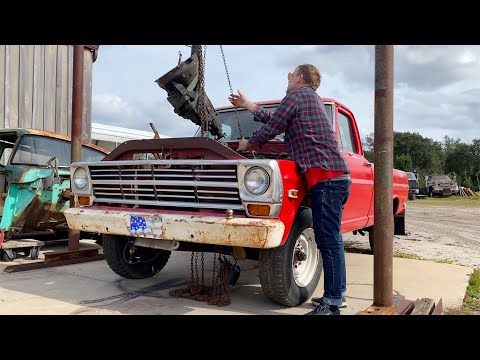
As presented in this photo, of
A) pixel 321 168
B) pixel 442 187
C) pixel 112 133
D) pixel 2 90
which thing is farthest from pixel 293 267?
pixel 442 187

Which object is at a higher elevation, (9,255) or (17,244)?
(17,244)

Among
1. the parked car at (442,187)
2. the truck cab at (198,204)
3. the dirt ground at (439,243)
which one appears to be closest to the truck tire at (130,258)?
the truck cab at (198,204)

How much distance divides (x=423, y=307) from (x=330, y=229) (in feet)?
3.24

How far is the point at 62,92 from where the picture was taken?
1081 cm

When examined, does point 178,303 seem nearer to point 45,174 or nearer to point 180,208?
point 180,208

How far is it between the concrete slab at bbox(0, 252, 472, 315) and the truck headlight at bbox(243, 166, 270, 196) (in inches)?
41.9

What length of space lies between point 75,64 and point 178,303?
3.55 meters

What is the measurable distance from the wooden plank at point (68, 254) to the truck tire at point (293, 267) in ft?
10.0

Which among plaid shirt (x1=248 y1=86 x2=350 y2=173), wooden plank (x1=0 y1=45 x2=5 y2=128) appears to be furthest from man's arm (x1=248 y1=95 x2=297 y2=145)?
wooden plank (x1=0 y1=45 x2=5 y2=128)

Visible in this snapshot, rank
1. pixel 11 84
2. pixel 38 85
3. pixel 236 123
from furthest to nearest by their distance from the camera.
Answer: pixel 38 85
pixel 11 84
pixel 236 123

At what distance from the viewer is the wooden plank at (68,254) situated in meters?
5.28

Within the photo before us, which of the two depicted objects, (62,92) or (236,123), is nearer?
(236,123)

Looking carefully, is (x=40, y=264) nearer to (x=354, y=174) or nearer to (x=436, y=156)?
(x=354, y=174)

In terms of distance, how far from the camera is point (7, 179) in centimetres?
591
